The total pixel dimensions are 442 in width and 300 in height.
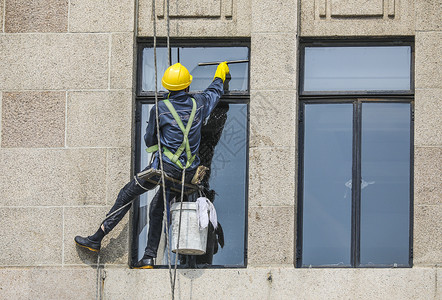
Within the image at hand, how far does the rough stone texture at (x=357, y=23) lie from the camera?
56.1ft

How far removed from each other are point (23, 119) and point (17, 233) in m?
1.55

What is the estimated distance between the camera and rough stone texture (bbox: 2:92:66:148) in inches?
672

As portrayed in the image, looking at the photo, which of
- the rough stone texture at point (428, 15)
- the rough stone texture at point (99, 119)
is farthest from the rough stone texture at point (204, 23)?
the rough stone texture at point (428, 15)

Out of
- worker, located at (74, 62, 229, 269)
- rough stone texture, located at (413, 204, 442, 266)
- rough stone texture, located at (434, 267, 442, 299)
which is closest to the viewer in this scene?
rough stone texture, located at (434, 267, 442, 299)

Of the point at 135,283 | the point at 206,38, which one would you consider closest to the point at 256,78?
the point at 206,38

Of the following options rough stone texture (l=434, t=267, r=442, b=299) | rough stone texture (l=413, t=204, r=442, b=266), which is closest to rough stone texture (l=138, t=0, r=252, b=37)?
rough stone texture (l=413, t=204, r=442, b=266)

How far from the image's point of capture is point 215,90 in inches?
668

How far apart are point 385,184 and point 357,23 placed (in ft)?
7.26

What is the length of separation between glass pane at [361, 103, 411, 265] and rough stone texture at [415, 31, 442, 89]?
48cm

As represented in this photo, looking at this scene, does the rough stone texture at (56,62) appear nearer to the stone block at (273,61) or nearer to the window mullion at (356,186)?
the stone block at (273,61)

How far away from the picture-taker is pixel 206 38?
17.4 m

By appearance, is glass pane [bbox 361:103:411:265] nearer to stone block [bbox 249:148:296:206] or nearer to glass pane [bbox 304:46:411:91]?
glass pane [bbox 304:46:411:91]

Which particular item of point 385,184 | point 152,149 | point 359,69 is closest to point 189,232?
point 152,149

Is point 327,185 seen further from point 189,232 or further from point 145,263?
point 145,263
